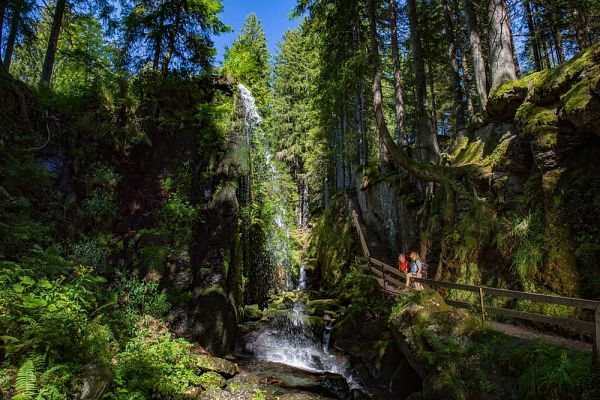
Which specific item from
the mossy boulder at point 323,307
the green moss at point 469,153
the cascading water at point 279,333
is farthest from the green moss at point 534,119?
the mossy boulder at point 323,307

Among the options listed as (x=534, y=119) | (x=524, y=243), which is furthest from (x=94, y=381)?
(x=534, y=119)

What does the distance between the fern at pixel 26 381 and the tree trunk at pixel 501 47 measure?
510 inches

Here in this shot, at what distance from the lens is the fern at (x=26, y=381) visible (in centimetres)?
441

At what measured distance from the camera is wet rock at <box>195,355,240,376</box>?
7.83 metres

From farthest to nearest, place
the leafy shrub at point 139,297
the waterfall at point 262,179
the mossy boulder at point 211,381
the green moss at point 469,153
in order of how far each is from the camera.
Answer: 1. the waterfall at point 262,179
2. the green moss at point 469,153
3. the leafy shrub at point 139,297
4. the mossy boulder at point 211,381

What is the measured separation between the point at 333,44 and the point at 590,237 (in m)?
17.5

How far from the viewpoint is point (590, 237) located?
277 inches

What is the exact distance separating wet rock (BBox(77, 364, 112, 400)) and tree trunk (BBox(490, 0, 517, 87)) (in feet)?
40.9

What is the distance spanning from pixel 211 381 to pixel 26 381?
3729 millimetres

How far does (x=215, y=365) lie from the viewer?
810 centimetres

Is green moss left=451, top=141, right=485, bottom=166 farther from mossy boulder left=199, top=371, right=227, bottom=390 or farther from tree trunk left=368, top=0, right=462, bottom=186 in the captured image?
mossy boulder left=199, top=371, right=227, bottom=390

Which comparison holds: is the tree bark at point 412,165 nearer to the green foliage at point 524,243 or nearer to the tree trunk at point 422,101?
the tree trunk at point 422,101

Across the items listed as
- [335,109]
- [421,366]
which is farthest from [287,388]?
[335,109]

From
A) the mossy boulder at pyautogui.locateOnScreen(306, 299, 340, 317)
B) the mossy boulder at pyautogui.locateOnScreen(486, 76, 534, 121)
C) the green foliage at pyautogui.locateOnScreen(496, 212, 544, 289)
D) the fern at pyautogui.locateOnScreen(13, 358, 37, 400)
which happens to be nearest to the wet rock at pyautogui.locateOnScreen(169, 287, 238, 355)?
the fern at pyautogui.locateOnScreen(13, 358, 37, 400)
